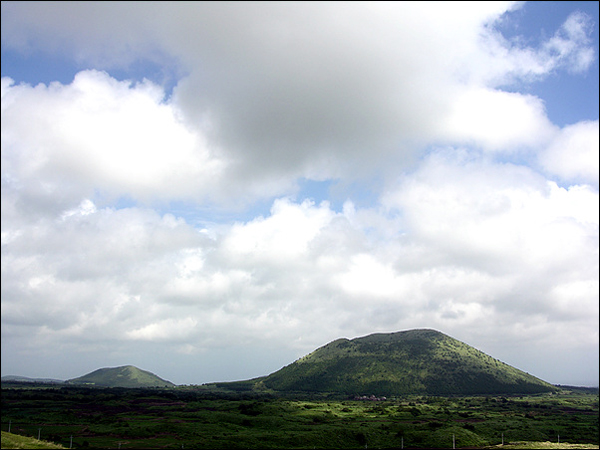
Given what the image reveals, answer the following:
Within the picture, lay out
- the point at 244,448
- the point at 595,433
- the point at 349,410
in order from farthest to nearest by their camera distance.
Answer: the point at 349,410
the point at 595,433
the point at 244,448

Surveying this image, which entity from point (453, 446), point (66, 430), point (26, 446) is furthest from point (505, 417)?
point (26, 446)

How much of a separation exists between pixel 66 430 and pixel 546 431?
163265 mm

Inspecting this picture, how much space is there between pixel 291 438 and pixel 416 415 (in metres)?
81.4

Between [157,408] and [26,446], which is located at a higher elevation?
[26,446]

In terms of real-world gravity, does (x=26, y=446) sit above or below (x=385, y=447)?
above

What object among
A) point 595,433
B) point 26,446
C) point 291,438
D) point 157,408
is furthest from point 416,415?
point 26,446

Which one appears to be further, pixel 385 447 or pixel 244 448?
pixel 385 447

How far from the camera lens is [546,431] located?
494 feet

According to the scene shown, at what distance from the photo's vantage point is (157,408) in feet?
599

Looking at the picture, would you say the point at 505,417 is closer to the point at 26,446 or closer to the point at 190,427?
the point at 190,427

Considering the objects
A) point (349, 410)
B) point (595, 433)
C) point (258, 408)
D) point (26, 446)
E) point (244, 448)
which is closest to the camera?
point (26, 446)

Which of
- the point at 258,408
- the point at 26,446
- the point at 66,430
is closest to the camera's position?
the point at 26,446

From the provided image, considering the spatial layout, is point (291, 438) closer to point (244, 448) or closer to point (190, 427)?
point (244, 448)

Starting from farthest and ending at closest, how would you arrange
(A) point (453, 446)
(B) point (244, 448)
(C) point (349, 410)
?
(C) point (349, 410) → (A) point (453, 446) → (B) point (244, 448)
